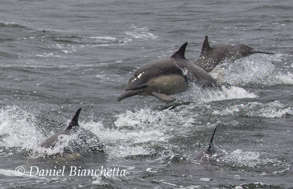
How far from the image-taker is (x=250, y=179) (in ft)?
31.0

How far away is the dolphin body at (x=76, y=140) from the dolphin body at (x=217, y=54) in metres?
5.16

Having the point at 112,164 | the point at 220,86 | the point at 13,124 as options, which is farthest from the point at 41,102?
the point at 112,164

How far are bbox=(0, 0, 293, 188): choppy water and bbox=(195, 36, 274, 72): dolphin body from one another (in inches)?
11.4

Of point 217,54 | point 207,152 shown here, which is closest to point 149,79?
point 207,152

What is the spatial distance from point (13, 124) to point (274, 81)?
6.47m

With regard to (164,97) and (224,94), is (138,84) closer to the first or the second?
(164,97)

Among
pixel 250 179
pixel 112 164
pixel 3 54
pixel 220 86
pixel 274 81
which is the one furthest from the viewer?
pixel 3 54

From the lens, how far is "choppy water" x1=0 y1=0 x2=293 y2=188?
32.3 feet

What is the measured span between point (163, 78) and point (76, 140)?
258cm

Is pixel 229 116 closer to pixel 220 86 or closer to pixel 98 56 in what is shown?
pixel 220 86

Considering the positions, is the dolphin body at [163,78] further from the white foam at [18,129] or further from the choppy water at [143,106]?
the white foam at [18,129]

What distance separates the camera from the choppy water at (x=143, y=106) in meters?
9.85

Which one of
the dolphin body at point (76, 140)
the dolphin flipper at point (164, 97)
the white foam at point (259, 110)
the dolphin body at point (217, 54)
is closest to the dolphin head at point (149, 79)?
the dolphin flipper at point (164, 97)

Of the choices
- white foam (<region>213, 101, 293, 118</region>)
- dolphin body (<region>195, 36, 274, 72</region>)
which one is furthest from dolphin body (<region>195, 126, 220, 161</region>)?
dolphin body (<region>195, 36, 274, 72</region>)
